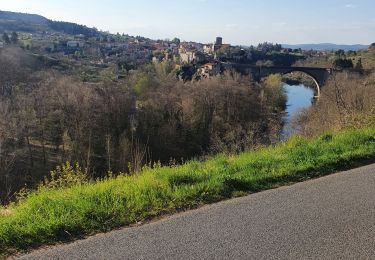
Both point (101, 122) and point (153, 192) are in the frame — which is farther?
point (101, 122)

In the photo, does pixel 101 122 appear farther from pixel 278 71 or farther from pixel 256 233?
pixel 278 71

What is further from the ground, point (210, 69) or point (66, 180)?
point (66, 180)

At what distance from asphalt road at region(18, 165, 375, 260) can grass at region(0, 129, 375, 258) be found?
7.7 inches

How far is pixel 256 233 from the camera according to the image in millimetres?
3455

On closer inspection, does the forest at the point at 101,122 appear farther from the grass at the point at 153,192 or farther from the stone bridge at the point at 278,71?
the stone bridge at the point at 278,71

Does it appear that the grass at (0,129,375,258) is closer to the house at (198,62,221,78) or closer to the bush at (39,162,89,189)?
the bush at (39,162,89,189)

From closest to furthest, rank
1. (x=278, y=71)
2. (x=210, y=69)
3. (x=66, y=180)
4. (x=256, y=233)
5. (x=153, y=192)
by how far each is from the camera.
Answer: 1. (x=256, y=233)
2. (x=153, y=192)
3. (x=66, y=180)
4. (x=210, y=69)
5. (x=278, y=71)

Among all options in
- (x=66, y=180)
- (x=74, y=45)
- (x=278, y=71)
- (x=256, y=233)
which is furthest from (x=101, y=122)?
(x=74, y=45)

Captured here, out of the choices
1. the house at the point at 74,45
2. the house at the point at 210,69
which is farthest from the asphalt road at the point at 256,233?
the house at the point at 74,45

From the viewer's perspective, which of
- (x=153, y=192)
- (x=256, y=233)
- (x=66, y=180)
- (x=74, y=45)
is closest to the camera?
(x=256, y=233)

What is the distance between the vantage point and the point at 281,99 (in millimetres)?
51750

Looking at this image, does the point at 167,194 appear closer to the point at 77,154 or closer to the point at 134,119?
the point at 77,154

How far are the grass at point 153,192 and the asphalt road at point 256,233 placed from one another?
20cm

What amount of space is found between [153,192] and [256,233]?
118cm
